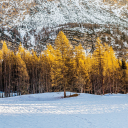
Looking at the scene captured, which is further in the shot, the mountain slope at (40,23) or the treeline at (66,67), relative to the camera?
the mountain slope at (40,23)

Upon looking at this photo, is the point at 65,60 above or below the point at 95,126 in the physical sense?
above

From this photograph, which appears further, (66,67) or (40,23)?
(40,23)

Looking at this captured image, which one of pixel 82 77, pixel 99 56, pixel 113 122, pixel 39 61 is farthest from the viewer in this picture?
pixel 39 61

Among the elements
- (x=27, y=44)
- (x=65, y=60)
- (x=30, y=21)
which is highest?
(x=30, y=21)

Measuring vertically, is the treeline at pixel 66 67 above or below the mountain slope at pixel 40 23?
below

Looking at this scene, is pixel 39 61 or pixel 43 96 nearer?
pixel 43 96

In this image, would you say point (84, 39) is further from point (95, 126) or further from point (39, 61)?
Result: point (95, 126)

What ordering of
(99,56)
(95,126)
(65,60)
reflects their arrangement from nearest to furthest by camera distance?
(95,126) < (65,60) < (99,56)

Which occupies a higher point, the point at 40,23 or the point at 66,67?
the point at 40,23

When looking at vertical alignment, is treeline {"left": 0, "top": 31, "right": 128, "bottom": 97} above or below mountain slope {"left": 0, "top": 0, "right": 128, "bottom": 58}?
below

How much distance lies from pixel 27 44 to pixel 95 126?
137 m

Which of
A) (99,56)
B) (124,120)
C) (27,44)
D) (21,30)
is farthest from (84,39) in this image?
(124,120)

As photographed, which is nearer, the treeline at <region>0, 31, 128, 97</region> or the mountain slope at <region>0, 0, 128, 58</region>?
the treeline at <region>0, 31, 128, 97</region>

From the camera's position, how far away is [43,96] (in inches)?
1044
